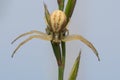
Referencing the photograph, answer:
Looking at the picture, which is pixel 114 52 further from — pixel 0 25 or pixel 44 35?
pixel 0 25

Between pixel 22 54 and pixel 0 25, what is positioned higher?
pixel 0 25

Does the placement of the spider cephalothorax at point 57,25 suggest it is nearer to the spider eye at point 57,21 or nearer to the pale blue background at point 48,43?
the spider eye at point 57,21

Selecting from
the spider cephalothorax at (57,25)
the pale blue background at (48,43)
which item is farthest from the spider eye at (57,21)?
the pale blue background at (48,43)

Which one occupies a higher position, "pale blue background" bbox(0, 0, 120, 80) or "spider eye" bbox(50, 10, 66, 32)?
"spider eye" bbox(50, 10, 66, 32)

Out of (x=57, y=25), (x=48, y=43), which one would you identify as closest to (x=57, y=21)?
(x=57, y=25)

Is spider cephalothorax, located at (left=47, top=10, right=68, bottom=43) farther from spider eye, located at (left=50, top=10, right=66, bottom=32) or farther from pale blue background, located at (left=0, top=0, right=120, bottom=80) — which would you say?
pale blue background, located at (left=0, top=0, right=120, bottom=80)

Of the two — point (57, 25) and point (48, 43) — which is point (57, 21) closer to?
point (57, 25)

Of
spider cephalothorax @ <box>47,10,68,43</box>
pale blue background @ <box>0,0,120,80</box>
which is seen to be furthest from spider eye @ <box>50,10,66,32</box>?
pale blue background @ <box>0,0,120,80</box>

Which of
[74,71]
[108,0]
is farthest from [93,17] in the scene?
[74,71]

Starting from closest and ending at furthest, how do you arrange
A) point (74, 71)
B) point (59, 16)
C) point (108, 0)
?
point (59, 16) < point (74, 71) < point (108, 0)
